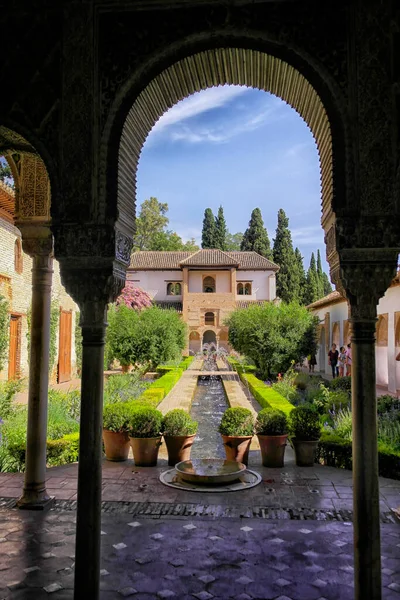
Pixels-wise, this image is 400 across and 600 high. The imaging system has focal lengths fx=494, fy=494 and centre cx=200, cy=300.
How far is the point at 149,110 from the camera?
176 inches

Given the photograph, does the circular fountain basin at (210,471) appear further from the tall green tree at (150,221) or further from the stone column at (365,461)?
the tall green tree at (150,221)

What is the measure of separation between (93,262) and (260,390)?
38.0 feet

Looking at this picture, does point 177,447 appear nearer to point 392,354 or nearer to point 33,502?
point 33,502

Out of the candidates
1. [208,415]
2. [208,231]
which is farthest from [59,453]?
[208,231]

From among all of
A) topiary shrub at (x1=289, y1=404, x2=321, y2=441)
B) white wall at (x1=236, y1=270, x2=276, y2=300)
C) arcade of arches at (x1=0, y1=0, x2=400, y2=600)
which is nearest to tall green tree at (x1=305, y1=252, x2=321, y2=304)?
white wall at (x1=236, y1=270, x2=276, y2=300)

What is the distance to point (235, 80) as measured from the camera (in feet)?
15.7

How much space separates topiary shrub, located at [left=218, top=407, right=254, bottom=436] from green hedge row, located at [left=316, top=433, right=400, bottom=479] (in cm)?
125

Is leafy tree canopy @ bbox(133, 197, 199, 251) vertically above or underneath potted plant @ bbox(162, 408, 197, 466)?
above

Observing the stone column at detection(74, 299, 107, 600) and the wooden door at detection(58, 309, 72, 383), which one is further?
the wooden door at detection(58, 309, 72, 383)

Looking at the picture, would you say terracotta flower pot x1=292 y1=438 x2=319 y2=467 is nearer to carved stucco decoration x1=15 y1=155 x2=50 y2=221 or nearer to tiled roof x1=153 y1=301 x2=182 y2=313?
carved stucco decoration x1=15 y1=155 x2=50 y2=221

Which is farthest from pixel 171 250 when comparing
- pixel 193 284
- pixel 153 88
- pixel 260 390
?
pixel 153 88

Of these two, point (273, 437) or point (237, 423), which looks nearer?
point (273, 437)

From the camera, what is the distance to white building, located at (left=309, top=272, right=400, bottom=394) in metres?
17.1

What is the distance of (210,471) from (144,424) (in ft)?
5.18
